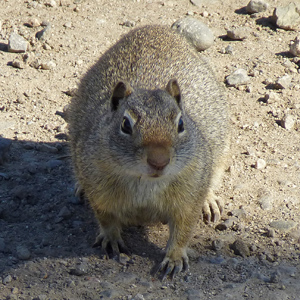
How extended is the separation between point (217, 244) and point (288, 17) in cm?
395

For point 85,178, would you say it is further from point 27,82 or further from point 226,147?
point 27,82

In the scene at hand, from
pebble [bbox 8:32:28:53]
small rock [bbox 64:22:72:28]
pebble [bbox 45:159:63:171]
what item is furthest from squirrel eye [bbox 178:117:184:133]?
small rock [bbox 64:22:72:28]

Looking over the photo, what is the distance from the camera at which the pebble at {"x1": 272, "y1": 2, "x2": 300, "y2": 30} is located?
6.96 meters

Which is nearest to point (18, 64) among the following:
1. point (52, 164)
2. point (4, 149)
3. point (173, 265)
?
point (4, 149)

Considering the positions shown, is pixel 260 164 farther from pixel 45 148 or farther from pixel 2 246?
pixel 2 246

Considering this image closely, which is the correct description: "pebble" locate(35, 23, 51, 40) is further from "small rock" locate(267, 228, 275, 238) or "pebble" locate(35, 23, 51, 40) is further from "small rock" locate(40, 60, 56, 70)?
"small rock" locate(267, 228, 275, 238)

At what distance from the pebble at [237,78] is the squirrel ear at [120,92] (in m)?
2.87

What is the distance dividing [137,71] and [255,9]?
11.1 ft

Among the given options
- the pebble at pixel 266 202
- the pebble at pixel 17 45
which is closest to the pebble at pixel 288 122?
the pebble at pixel 266 202

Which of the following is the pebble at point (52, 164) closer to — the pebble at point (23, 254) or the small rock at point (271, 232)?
the pebble at point (23, 254)

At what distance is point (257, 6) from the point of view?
7.26 m

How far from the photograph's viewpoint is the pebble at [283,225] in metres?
4.48

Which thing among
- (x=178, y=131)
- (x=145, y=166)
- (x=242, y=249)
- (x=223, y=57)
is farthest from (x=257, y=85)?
(x=145, y=166)

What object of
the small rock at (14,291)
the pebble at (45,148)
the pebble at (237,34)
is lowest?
the pebble at (45,148)
